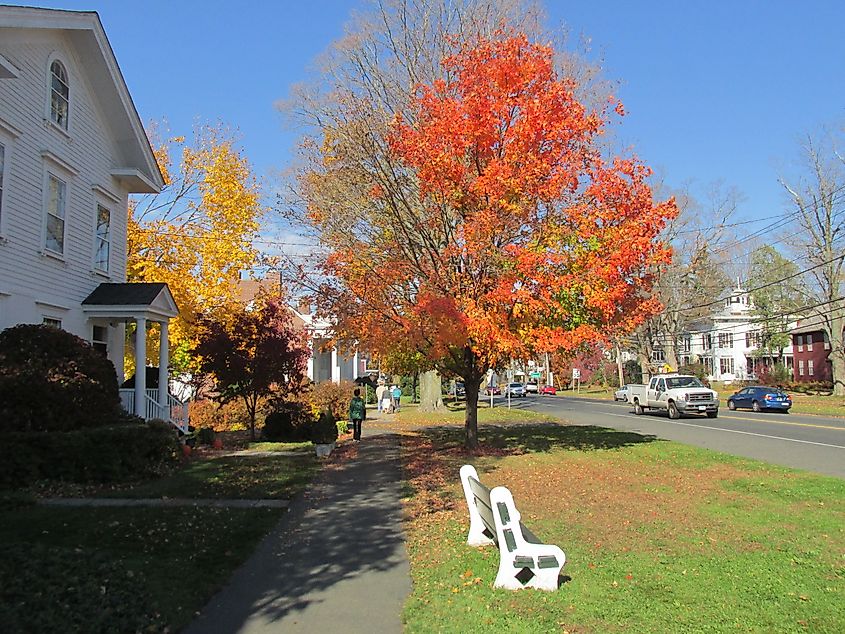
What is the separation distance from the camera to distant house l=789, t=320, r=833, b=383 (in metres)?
60.7

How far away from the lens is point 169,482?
38.3 ft

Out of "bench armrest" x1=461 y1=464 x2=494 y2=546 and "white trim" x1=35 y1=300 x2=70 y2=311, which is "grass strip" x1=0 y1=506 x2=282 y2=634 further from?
"white trim" x1=35 y1=300 x2=70 y2=311

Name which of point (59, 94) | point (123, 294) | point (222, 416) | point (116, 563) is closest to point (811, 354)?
point (222, 416)

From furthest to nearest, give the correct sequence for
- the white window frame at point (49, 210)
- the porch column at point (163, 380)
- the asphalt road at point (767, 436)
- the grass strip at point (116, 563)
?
1. the porch column at point (163, 380)
2. the asphalt road at point (767, 436)
3. the white window frame at point (49, 210)
4. the grass strip at point (116, 563)

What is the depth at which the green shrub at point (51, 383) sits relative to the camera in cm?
1130

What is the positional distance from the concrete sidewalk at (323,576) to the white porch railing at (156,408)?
26.7ft

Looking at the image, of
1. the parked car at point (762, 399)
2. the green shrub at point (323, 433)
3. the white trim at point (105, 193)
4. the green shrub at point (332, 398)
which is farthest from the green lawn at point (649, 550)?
the parked car at point (762, 399)

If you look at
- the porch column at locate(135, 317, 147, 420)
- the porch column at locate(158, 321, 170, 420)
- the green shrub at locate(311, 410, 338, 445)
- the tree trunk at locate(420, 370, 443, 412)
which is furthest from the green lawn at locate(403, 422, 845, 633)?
the tree trunk at locate(420, 370, 443, 412)

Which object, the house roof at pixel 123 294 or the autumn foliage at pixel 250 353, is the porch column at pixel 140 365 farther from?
the autumn foliage at pixel 250 353

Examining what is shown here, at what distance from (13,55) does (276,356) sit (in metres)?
8.99

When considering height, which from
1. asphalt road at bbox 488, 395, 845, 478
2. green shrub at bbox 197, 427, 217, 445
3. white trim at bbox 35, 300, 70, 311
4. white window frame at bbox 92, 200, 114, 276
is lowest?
asphalt road at bbox 488, 395, 845, 478

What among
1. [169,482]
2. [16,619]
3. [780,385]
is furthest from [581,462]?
[780,385]

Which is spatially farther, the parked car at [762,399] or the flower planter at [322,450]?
the parked car at [762,399]

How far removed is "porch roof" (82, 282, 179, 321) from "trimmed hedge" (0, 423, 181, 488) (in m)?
4.24
